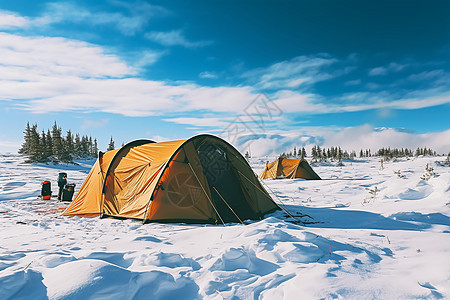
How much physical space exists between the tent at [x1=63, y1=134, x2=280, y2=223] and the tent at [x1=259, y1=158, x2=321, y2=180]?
11.6 meters

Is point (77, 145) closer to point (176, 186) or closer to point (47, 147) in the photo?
point (47, 147)

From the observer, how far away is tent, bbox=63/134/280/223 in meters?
6.27

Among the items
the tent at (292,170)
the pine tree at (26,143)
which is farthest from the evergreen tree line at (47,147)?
the tent at (292,170)

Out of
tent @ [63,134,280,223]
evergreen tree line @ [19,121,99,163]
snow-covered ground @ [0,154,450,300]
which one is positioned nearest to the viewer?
snow-covered ground @ [0,154,450,300]

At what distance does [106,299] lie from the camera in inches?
86.2

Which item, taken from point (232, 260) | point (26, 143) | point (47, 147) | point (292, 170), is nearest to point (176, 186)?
point (232, 260)

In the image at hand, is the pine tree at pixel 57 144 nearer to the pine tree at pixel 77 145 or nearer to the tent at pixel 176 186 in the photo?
the pine tree at pixel 77 145

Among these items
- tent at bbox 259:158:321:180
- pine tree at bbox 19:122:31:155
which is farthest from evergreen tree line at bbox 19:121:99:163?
tent at bbox 259:158:321:180

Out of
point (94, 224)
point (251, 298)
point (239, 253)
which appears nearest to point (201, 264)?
point (239, 253)

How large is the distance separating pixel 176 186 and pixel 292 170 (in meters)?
13.8

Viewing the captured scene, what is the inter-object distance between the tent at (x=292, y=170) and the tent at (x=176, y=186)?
1155 centimetres

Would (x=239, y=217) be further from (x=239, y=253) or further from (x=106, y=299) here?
(x=106, y=299)

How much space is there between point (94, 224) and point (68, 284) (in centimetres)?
432

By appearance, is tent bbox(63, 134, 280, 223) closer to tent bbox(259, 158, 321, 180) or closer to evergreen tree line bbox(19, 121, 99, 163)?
tent bbox(259, 158, 321, 180)
